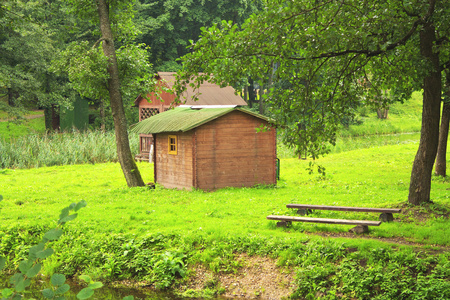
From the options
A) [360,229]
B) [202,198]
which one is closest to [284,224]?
[360,229]

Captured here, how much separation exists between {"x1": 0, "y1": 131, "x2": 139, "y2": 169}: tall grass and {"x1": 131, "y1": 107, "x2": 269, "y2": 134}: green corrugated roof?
7.37 metres

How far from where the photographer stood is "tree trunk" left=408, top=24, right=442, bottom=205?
37.4 feet

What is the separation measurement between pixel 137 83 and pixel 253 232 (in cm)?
975

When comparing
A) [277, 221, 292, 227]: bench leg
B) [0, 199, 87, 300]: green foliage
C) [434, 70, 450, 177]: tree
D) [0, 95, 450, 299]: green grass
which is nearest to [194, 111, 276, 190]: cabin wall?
[0, 95, 450, 299]: green grass

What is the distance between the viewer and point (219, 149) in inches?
696

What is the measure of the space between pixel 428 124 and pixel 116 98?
11602 millimetres

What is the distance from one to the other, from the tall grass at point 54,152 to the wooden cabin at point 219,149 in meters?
9.95

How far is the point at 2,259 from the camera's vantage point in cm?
219

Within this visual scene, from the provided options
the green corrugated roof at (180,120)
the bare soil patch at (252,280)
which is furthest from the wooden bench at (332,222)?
the green corrugated roof at (180,120)

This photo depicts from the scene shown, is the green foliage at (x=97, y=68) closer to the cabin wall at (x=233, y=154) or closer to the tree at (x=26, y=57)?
the cabin wall at (x=233, y=154)

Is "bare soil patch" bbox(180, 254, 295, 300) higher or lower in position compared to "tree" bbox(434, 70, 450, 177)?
lower

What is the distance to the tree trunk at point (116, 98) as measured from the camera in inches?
707

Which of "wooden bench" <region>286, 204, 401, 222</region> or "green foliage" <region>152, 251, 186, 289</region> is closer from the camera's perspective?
"green foliage" <region>152, 251, 186, 289</region>

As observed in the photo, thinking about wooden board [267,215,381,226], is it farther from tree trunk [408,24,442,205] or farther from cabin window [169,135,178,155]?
cabin window [169,135,178,155]
